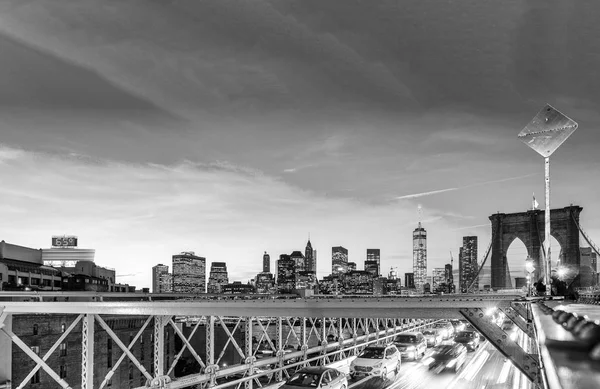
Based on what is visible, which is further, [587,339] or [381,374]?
[381,374]

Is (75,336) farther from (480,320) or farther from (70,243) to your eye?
(70,243)

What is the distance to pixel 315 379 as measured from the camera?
59.4ft

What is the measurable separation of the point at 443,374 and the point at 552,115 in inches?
1082

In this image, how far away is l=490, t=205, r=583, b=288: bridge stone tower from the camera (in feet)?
372

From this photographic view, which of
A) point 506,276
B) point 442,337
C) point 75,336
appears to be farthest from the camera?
point 506,276

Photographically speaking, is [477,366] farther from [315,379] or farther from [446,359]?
[315,379]

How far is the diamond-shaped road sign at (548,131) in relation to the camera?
42.8 meters

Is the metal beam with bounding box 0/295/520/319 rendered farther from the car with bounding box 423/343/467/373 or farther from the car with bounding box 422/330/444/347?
the car with bounding box 422/330/444/347

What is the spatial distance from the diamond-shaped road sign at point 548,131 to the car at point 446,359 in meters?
19.8

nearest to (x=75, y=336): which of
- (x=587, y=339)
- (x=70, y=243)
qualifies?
(x=587, y=339)

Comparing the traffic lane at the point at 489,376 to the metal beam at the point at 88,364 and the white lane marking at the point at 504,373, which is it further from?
the metal beam at the point at 88,364

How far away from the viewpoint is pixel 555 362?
2881 millimetres

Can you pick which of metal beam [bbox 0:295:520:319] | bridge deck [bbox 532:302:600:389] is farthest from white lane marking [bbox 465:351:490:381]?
bridge deck [bbox 532:302:600:389]

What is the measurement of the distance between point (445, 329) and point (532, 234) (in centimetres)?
8637
